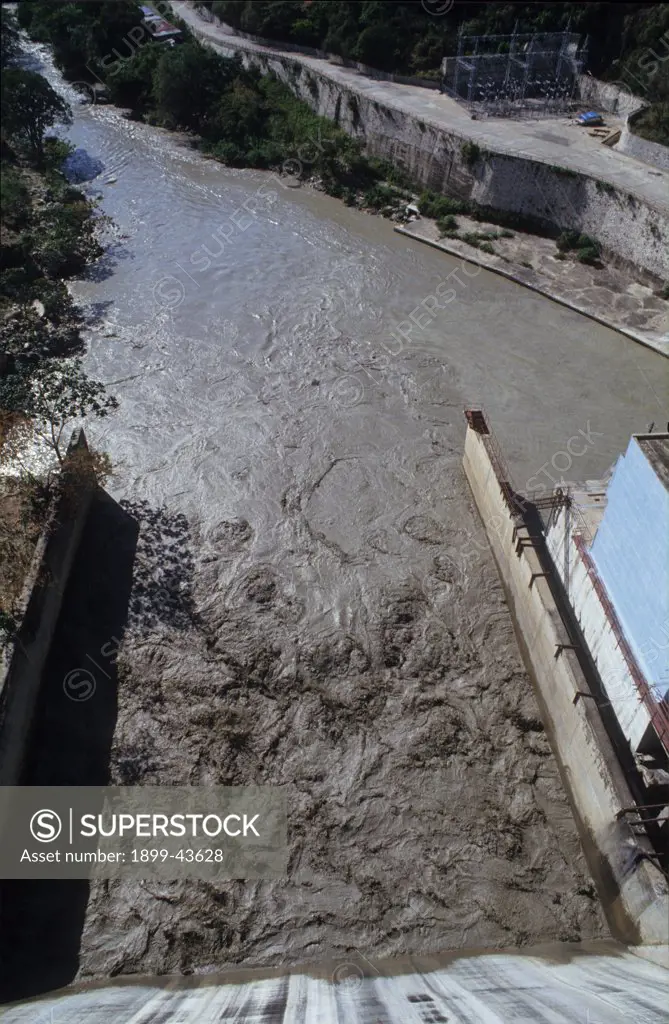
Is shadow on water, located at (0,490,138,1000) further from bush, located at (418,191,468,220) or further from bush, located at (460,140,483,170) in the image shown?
bush, located at (460,140,483,170)

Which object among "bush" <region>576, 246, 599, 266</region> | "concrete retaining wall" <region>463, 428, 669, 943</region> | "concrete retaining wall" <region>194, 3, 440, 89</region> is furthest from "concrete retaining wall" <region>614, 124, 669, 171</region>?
"concrete retaining wall" <region>463, 428, 669, 943</region>

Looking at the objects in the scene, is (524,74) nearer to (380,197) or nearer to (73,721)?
(380,197)

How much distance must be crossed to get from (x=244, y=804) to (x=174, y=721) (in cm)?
177

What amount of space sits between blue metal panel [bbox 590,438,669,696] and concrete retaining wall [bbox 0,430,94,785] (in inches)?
342

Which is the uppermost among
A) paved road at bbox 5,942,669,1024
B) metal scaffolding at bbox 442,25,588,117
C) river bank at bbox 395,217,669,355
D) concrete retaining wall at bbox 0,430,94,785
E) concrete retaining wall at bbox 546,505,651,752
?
metal scaffolding at bbox 442,25,588,117

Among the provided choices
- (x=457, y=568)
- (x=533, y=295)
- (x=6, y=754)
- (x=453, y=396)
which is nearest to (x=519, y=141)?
(x=533, y=295)

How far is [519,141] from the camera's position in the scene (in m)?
24.8

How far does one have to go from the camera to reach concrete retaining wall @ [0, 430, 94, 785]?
969 cm

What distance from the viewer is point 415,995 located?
7.52 meters

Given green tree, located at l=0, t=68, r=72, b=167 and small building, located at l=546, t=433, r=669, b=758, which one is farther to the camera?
green tree, located at l=0, t=68, r=72, b=167

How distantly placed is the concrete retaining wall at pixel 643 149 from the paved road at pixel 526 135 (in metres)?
0.24

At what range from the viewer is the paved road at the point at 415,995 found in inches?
270

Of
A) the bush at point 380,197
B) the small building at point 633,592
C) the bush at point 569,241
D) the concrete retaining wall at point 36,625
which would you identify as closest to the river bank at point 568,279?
the bush at point 569,241

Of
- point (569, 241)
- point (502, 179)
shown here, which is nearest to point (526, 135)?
point (502, 179)
